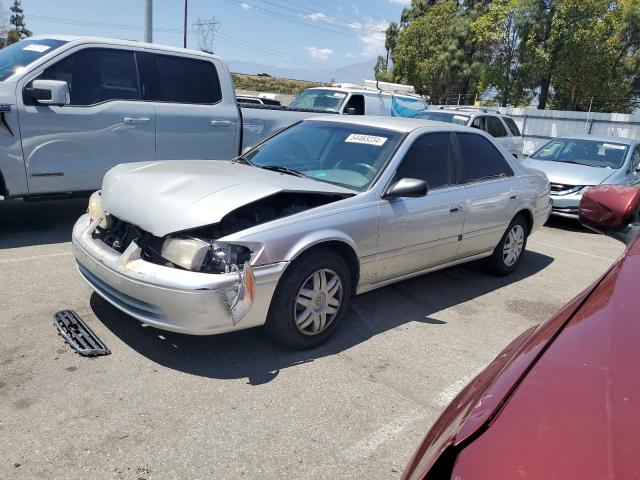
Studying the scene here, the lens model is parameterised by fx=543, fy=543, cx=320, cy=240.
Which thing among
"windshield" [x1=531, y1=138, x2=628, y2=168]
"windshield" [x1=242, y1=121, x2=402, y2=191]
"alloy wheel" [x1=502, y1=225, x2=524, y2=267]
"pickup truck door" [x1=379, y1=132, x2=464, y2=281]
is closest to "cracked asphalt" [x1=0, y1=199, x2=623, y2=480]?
"pickup truck door" [x1=379, y1=132, x2=464, y2=281]

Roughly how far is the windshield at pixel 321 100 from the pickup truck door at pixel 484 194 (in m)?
6.76

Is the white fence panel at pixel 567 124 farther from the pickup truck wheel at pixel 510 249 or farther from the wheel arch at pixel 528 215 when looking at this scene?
the pickup truck wheel at pixel 510 249

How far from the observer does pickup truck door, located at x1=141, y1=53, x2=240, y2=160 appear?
6365 millimetres

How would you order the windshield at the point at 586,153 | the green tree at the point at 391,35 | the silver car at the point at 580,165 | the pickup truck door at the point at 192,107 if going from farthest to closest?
1. the green tree at the point at 391,35
2. the windshield at the point at 586,153
3. the silver car at the point at 580,165
4. the pickup truck door at the point at 192,107

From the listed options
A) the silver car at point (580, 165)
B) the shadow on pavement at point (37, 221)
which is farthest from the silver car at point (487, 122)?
the shadow on pavement at point (37, 221)

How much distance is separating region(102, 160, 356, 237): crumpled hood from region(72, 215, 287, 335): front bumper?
262mm

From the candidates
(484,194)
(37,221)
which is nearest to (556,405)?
(484,194)

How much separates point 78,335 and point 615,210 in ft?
11.0

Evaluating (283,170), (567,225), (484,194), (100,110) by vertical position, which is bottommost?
(567,225)

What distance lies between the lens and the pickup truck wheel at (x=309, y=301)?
355 centimetres

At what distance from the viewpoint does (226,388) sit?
3244 mm

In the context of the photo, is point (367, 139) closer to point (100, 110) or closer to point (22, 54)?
point (100, 110)

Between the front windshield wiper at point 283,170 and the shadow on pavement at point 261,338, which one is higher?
the front windshield wiper at point 283,170

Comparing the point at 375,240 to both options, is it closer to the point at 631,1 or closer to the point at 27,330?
the point at 27,330
